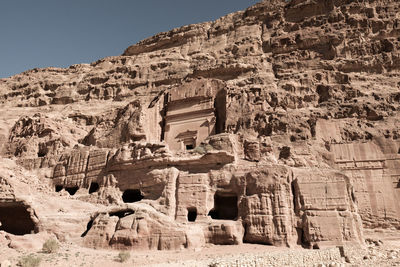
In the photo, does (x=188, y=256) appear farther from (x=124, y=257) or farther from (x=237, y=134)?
(x=237, y=134)

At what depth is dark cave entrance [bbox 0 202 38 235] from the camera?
16955mm


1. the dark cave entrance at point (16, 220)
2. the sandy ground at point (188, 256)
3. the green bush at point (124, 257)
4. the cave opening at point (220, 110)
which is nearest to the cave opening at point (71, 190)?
the dark cave entrance at point (16, 220)

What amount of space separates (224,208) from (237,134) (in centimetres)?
431

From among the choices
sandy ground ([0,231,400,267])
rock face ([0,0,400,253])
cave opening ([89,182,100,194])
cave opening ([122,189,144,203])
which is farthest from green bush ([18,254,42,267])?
cave opening ([89,182,100,194])

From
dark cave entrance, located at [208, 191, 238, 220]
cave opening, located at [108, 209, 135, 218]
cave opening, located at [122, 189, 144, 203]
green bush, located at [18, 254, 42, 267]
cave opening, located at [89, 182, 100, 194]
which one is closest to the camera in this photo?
green bush, located at [18, 254, 42, 267]

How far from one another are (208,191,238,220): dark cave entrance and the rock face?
7 centimetres

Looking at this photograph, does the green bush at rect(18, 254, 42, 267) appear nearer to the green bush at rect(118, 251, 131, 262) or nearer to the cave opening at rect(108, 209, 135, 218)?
the green bush at rect(118, 251, 131, 262)

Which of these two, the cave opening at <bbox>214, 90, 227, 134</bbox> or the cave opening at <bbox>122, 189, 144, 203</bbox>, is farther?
the cave opening at <bbox>214, 90, 227, 134</bbox>

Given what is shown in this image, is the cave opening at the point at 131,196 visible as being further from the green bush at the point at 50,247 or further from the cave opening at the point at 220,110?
the cave opening at the point at 220,110

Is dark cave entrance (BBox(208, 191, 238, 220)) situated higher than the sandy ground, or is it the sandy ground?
dark cave entrance (BBox(208, 191, 238, 220))

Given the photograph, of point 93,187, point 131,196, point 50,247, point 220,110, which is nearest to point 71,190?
point 93,187

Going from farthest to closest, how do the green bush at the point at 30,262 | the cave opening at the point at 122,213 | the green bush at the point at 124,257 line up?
the cave opening at the point at 122,213, the green bush at the point at 124,257, the green bush at the point at 30,262

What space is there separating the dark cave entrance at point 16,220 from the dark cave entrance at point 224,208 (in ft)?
29.0

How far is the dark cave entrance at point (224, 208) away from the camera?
18.7 metres
